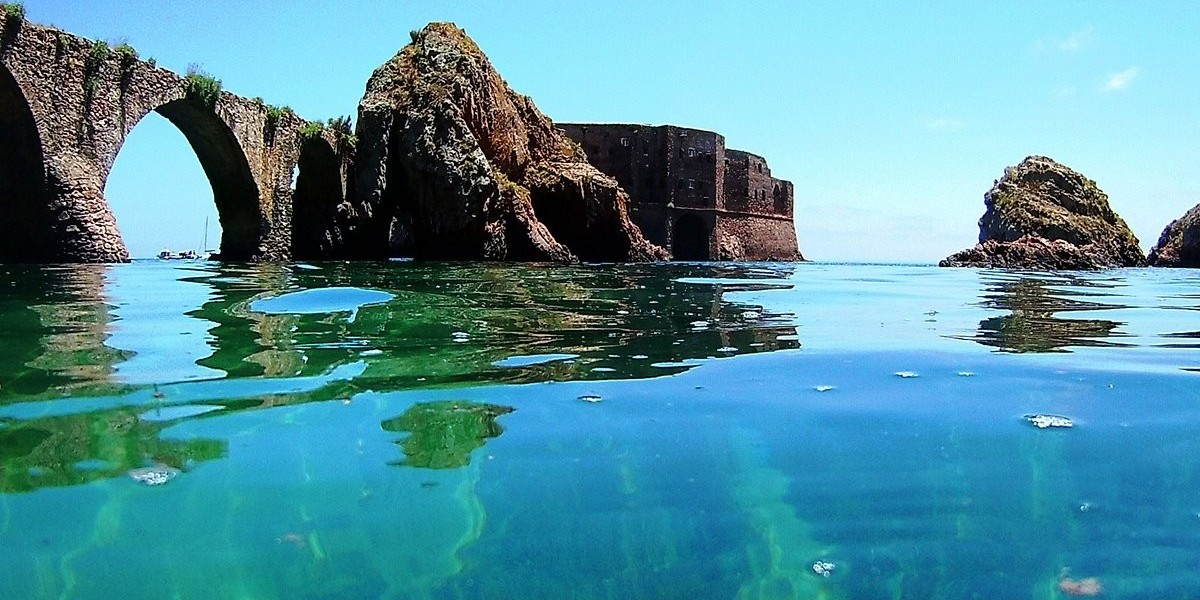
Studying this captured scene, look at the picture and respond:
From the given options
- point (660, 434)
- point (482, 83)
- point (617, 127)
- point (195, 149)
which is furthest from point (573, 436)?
point (617, 127)

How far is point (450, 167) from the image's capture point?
2919 cm

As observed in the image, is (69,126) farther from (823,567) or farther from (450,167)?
(823,567)

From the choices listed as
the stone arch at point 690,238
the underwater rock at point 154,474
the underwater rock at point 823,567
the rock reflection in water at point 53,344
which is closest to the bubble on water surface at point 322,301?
the rock reflection in water at point 53,344

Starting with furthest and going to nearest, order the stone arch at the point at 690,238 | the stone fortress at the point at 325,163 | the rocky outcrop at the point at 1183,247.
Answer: the rocky outcrop at the point at 1183,247 < the stone arch at the point at 690,238 < the stone fortress at the point at 325,163

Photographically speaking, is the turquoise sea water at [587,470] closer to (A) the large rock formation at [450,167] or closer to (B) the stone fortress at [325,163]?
(B) the stone fortress at [325,163]

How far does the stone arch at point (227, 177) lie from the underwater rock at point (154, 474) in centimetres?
2388

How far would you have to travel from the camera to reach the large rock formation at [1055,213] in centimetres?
6294

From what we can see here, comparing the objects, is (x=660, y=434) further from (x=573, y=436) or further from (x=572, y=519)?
(x=572, y=519)

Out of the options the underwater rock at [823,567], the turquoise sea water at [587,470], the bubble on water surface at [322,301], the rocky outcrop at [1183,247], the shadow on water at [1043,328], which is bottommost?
the underwater rock at [823,567]

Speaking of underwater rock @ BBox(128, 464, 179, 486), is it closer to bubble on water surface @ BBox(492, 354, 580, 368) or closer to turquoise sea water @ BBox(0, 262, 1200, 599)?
turquoise sea water @ BBox(0, 262, 1200, 599)

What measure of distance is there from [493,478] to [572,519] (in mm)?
381

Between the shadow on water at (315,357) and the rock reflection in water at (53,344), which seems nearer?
the shadow on water at (315,357)

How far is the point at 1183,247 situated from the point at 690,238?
39271mm

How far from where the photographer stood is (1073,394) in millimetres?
3695
